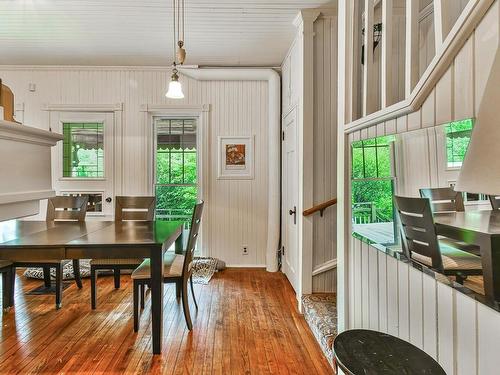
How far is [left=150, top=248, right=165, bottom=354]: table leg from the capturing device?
2221 mm

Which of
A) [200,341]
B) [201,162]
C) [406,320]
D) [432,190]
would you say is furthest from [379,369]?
[201,162]

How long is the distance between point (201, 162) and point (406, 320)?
343cm

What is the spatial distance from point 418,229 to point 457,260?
0.68 feet

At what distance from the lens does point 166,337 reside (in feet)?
8.09

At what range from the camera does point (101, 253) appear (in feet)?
7.30

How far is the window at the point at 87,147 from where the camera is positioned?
14.2 feet

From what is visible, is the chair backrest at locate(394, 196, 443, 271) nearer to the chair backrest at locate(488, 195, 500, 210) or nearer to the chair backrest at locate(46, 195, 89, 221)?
the chair backrest at locate(488, 195, 500, 210)

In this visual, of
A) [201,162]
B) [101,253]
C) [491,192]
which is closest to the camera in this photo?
[491,192]

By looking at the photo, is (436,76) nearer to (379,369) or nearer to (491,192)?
(491,192)

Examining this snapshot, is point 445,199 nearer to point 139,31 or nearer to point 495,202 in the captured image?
point 495,202

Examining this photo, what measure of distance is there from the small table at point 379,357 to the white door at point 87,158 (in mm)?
3857

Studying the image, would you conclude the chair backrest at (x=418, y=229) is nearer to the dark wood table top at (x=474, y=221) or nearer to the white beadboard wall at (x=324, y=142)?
the dark wood table top at (x=474, y=221)

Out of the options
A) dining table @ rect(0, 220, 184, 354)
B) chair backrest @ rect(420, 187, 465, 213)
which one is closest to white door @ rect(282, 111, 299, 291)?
dining table @ rect(0, 220, 184, 354)

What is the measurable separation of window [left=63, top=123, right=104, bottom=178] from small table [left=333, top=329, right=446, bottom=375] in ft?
13.2
